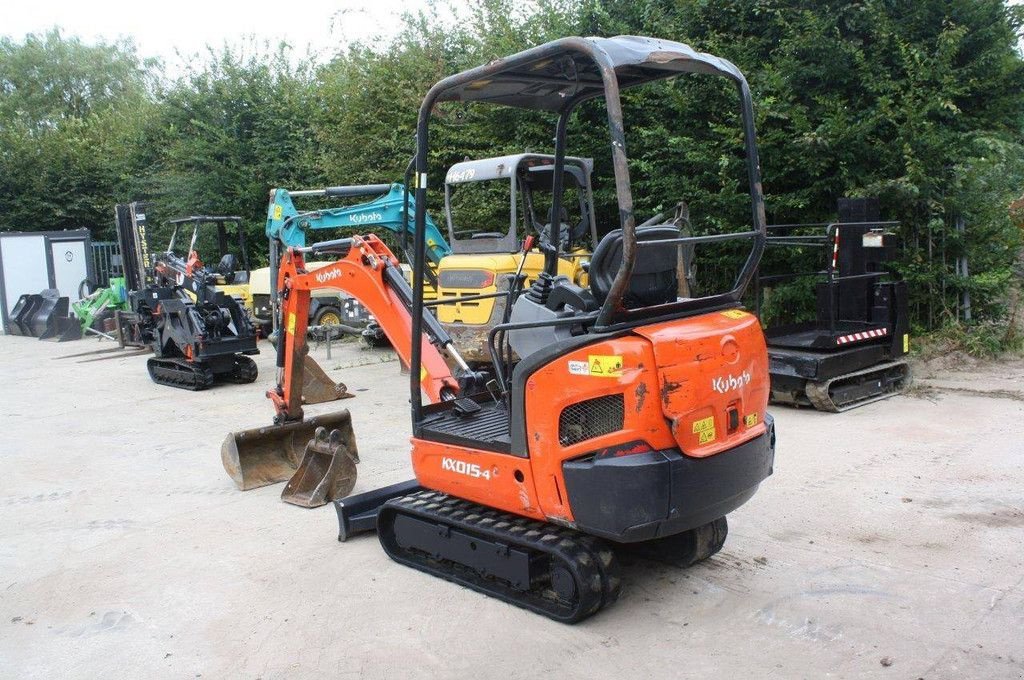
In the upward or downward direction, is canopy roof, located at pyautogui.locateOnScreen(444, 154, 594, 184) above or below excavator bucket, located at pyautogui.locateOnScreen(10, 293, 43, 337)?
above

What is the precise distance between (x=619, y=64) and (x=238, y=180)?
17280mm

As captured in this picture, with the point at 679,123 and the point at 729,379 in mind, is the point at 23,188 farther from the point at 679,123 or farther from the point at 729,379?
the point at 729,379

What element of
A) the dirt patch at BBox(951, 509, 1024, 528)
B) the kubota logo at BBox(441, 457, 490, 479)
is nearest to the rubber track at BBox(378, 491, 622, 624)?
the kubota logo at BBox(441, 457, 490, 479)

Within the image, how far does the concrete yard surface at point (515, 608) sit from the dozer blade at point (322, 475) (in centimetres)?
14

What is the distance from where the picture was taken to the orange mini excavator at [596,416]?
138 inches

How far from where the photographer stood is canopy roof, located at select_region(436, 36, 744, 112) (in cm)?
361

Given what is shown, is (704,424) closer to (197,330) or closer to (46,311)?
(197,330)

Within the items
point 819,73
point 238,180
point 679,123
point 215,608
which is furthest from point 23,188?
point 215,608

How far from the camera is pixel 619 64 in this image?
354 cm

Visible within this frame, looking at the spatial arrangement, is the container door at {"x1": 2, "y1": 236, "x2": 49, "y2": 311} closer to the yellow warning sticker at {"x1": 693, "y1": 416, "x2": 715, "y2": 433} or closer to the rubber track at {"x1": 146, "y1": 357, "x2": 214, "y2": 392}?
the rubber track at {"x1": 146, "y1": 357, "x2": 214, "y2": 392}

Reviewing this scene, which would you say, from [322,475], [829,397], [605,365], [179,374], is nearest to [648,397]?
[605,365]

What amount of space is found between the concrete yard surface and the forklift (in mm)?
618

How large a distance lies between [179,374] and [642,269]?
8.81 meters

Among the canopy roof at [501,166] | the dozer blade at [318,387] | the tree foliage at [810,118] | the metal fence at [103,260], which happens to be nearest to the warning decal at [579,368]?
the canopy roof at [501,166]
